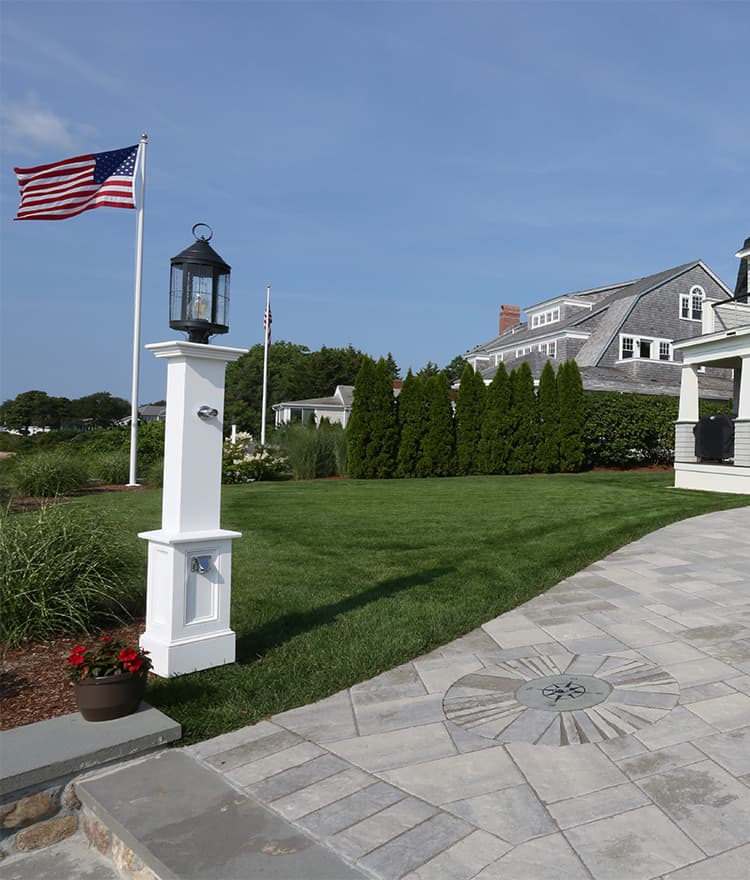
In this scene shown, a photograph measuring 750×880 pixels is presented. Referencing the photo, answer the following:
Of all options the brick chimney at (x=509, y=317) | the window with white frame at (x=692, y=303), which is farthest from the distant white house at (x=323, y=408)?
the window with white frame at (x=692, y=303)

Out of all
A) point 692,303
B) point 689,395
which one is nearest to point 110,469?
point 689,395

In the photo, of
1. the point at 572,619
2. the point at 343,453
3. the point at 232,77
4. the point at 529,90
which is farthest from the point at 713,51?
the point at 343,453

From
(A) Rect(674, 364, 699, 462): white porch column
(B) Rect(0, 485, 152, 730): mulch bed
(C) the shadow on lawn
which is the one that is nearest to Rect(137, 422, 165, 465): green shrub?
(C) the shadow on lawn

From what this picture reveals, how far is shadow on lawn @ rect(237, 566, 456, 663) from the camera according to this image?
4.32 m

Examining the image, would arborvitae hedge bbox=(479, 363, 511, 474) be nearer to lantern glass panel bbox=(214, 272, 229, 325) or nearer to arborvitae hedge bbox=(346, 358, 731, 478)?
arborvitae hedge bbox=(346, 358, 731, 478)

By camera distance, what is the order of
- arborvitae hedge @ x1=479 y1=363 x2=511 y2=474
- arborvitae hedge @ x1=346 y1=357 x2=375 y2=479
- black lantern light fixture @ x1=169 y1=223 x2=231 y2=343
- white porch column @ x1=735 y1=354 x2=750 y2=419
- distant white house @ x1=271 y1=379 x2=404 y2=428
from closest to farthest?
1. black lantern light fixture @ x1=169 y1=223 x2=231 y2=343
2. white porch column @ x1=735 y1=354 x2=750 y2=419
3. arborvitae hedge @ x1=346 y1=357 x2=375 y2=479
4. arborvitae hedge @ x1=479 y1=363 x2=511 y2=474
5. distant white house @ x1=271 y1=379 x2=404 y2=428

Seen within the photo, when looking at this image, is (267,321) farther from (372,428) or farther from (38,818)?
(38,818)

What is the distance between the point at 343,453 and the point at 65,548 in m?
13.2

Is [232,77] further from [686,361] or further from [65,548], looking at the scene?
[686,361]

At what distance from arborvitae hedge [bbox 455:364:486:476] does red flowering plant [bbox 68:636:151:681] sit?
51.4 feet

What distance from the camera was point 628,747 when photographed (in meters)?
2.91

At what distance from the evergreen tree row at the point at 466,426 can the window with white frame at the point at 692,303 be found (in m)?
12.0

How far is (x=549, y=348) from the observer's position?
2844cm

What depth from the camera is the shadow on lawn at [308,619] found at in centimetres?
432
